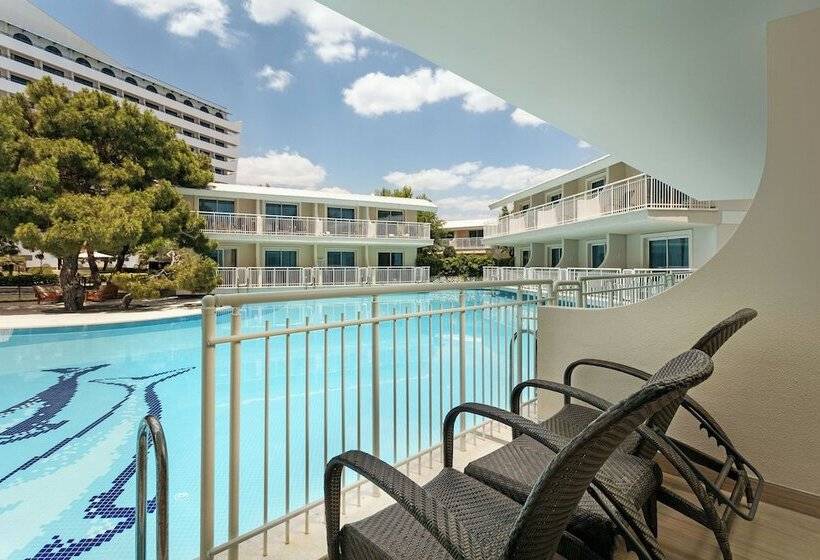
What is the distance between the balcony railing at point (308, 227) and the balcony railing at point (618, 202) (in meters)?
6.66

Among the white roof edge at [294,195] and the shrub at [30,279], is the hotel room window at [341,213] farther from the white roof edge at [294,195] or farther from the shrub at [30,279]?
the shrub at [30,279]

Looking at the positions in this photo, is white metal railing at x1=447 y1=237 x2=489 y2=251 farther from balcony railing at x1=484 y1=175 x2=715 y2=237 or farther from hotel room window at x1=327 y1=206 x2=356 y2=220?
balcony railing at x1=484 y1=175 x2=715 y2=237

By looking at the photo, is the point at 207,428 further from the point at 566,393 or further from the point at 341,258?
the point at 341,258

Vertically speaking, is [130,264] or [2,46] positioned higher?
[2,46]

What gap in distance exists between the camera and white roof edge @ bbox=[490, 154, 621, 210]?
1553cm

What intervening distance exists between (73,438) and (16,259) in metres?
19.8

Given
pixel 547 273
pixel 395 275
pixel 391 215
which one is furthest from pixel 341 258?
pixel 547 273

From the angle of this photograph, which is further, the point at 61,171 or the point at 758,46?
the point at 61,171

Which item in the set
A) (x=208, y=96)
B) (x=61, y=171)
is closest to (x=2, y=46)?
(x=208, y=96)

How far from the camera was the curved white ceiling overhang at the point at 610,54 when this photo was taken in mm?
2203

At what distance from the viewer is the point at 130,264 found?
24.4m

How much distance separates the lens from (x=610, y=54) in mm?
2719

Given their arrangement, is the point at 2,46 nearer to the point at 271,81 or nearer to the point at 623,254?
the point at 271,81

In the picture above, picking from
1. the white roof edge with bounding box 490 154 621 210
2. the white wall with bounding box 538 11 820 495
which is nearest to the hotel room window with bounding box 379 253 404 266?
the white roof edge with bounding box 490 154 621 210
